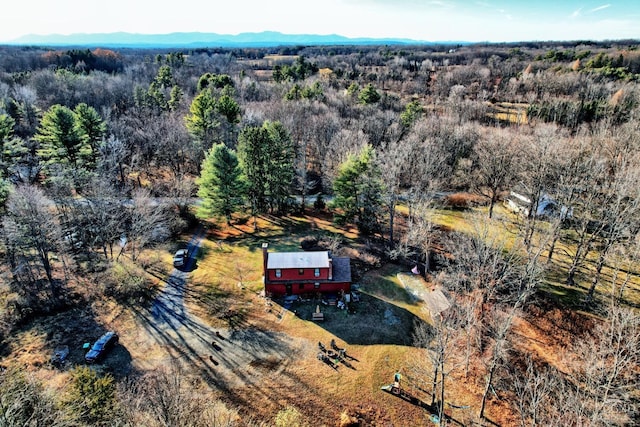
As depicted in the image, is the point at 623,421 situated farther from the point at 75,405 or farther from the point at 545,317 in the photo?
the point at 75,405

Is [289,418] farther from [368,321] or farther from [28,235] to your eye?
[28,235]

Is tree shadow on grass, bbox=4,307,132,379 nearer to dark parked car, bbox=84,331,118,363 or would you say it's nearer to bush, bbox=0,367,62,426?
dark parked car, bbox=84,331,118,363

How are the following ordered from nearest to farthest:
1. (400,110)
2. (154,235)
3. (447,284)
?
(447,284) → (154,235) → (400,110)

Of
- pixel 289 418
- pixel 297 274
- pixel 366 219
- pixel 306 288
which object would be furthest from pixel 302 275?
pixel 289 418

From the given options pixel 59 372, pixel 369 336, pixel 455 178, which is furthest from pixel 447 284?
pixel 59 372

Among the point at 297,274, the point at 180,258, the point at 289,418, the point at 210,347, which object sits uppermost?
the point at 297,274

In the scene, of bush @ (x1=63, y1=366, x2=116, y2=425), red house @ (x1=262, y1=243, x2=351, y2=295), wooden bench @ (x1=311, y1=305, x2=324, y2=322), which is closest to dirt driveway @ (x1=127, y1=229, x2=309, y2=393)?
wooden bench @ (x1=311, y1=305, x2=324, y2=322)

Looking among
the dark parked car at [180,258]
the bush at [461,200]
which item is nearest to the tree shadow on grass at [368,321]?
the dark parked car at [180,258]
